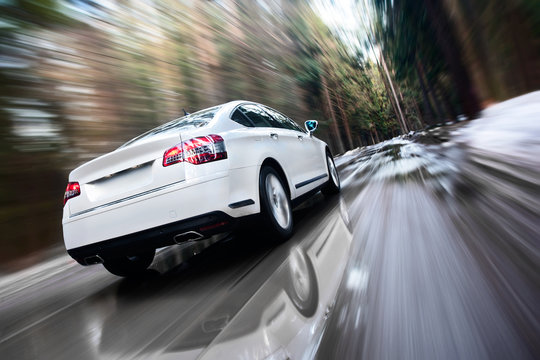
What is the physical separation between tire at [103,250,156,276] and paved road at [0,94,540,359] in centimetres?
13

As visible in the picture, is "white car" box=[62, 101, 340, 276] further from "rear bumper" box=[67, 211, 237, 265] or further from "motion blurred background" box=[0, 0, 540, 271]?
"motion blurred background" box=[0, 0, 540, 271]

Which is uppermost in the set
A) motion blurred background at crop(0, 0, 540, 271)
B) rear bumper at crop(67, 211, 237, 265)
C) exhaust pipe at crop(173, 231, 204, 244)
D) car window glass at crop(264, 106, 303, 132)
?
motion blurred background at crop(0, 0, 540, 271)

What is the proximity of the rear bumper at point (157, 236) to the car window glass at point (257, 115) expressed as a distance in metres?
1.49

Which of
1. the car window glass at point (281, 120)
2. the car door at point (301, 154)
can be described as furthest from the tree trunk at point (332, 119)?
the car window glass at point (281, 120)

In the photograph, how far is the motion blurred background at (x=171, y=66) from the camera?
567 cm

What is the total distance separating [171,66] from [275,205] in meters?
8.45

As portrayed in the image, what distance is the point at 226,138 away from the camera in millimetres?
3125

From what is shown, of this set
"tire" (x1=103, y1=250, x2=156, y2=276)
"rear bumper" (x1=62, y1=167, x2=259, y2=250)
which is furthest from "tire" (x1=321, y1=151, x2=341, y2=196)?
"rear bumper" (x1=62, y1=167, x2=259, y2=250)

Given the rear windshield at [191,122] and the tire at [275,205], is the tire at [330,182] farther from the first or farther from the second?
the rear windshield at [191,122]

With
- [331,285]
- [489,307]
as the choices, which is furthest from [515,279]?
[331,285]

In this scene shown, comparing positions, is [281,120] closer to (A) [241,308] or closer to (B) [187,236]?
(B) [187,236]

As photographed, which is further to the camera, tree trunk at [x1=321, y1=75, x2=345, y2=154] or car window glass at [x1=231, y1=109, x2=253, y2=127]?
tree trunk at [x1=321, y1=75, x2=345, y2=154]

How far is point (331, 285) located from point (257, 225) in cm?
104

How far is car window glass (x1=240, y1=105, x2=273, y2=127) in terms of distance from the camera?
4054 mm
